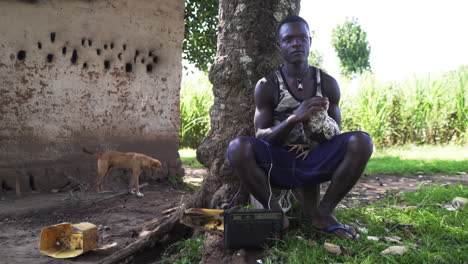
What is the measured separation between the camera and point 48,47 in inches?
215

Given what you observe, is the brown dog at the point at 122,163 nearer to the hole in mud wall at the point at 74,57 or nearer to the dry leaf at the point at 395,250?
the hole in mud wall at the point at 74,57

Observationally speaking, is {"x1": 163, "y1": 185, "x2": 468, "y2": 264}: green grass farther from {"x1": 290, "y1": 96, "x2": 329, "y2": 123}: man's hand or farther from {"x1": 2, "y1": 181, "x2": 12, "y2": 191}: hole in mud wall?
{"x1": 2, "y1": 181, "x2": 12, "y2": 191}: hole in mud wall

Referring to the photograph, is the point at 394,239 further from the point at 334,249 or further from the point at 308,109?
the point at 308,109

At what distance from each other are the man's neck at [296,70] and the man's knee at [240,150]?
0.65 meters

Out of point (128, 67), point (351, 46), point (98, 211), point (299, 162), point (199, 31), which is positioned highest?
point (351, 46)

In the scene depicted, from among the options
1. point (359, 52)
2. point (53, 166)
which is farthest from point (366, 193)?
point (359, 52)

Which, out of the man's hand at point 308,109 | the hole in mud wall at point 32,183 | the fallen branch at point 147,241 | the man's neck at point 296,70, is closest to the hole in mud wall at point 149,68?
the hole in mud wall at point 32,183

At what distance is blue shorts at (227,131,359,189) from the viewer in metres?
2.88

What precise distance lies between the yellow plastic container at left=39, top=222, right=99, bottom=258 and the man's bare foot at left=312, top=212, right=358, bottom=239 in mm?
1749

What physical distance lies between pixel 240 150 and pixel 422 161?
6.06 m

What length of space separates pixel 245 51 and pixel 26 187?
346 cm

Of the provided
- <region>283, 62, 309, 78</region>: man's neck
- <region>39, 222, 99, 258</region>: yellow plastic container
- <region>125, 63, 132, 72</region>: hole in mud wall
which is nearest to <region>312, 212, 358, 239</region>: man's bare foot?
<region>283, 62, 309, 78</region>: man's neck

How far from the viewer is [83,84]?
226 inches

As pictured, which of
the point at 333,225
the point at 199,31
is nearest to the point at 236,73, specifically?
the point at 333,225
